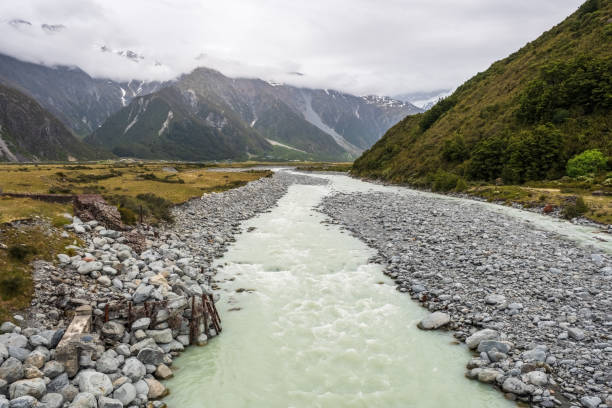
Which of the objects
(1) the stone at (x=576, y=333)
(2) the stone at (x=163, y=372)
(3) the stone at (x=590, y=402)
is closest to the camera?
(3) the stone at (x=590, y=402)

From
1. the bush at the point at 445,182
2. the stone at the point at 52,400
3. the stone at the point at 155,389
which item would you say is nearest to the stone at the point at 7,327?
the stone at the point at 52,400

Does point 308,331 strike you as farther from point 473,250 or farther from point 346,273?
point 473,250

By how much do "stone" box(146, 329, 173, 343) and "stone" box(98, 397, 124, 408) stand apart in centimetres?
328

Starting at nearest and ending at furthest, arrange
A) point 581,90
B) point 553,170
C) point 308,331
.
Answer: point 308,331, point 553,170, point 581,90

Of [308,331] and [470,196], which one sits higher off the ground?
[470,196]

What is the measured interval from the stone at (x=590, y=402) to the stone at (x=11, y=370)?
15.1 m

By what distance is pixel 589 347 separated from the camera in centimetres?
1028

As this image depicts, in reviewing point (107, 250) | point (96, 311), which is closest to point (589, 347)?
point (96, 311)

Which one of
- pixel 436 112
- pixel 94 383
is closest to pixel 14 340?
pixel 94 383

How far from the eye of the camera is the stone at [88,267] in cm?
1395

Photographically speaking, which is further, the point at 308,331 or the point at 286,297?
the point at 286,297

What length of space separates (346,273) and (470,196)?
41.2 m

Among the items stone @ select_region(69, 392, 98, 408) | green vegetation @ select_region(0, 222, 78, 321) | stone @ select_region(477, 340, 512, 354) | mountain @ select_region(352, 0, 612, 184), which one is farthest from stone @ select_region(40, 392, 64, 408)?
mountain @ select_region(352, 0, 612, 184)

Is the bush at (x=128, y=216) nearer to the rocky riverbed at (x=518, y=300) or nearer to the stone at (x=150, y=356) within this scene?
the stone at (x=150, y=356)
